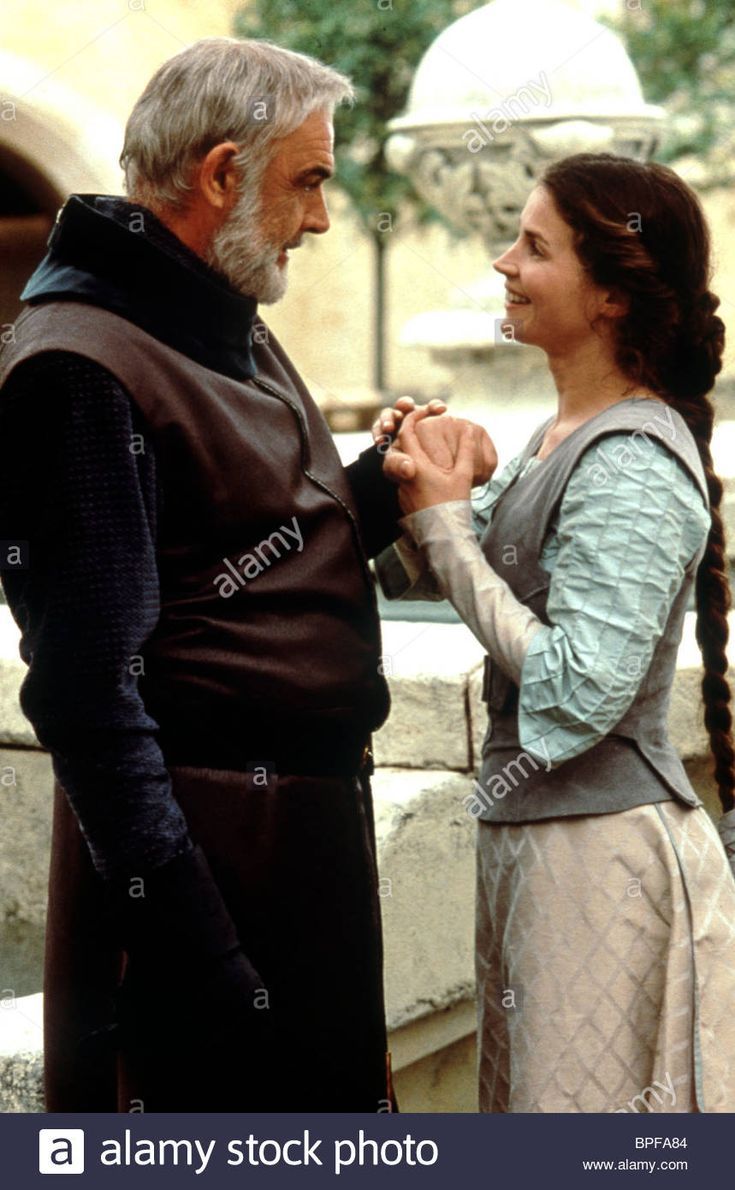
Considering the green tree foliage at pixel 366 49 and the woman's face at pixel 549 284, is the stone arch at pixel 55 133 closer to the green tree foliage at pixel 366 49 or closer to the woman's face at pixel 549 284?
the green tree foliage at pixel 366 49

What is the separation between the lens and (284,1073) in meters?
2.37

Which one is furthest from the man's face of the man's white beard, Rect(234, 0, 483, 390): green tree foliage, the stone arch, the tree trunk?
the tree trunk

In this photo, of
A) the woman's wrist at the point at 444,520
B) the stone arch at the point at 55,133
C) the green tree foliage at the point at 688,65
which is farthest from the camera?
the green tree foliage at the point at 688,65

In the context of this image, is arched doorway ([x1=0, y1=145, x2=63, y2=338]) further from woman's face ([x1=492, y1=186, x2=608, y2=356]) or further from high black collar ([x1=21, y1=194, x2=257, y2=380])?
high black collar ([x1=21, y1=194, x2=257, y2=380])

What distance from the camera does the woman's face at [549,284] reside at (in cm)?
244

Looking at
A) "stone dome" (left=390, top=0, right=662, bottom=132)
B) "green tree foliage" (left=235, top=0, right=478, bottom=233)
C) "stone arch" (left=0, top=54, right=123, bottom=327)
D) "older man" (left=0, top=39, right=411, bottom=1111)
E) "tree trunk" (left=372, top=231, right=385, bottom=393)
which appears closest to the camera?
"older man" (left=0, top=39, right=411, bottom=1111)

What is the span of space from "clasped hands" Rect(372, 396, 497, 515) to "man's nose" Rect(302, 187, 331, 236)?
31 centimetres

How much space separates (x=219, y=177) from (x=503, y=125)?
3.76 metres

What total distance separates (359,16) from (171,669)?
1134cm

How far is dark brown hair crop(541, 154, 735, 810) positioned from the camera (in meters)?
2.39

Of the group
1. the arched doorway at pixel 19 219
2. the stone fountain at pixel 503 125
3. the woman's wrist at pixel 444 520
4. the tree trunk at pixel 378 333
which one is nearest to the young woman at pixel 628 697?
the woman's wrist at pixel 444 520

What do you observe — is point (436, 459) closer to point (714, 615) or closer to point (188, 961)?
point (714, 615)

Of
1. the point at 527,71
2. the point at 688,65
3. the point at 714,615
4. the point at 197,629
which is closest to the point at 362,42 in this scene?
the point at 688,65

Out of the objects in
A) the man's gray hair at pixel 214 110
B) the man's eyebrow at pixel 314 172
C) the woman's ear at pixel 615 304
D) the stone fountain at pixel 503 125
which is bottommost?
the woman's ear at pixel 615 304
